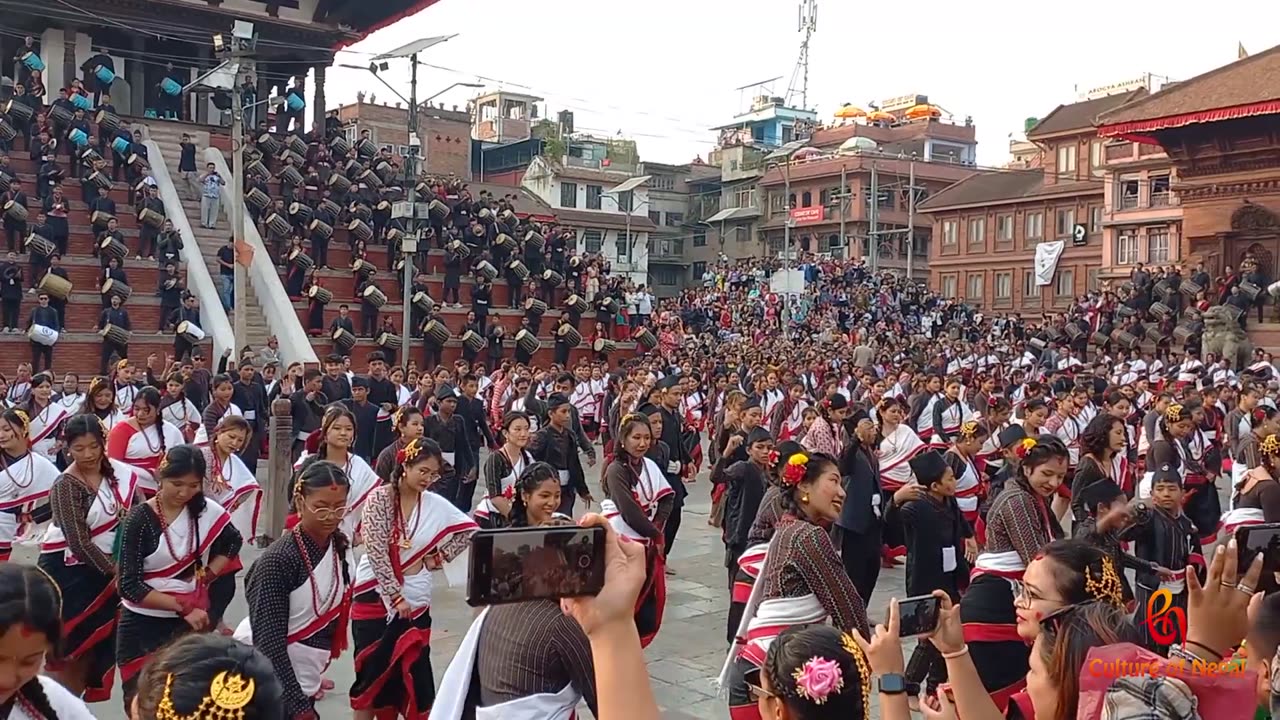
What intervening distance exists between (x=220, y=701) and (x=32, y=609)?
0.83 meters

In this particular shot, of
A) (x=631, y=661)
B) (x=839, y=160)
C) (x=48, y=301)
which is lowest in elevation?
(x=631, y=661)

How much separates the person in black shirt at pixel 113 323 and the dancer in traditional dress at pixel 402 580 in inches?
661

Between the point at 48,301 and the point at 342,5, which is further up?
the point at 342,5

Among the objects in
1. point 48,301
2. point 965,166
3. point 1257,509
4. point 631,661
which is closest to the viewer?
point 631,661

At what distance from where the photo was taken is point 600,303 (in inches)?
1064

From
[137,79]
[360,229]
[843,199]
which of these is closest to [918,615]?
[360,229]

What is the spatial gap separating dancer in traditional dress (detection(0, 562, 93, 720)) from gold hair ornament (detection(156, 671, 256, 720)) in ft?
2.31

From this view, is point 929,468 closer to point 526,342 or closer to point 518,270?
point 526,342

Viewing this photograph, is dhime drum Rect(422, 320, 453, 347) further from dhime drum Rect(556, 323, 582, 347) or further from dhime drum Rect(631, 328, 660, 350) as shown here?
dhime drum Rect(631, 328, 660, 350)

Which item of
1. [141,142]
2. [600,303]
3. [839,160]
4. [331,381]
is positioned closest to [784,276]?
[600,303]

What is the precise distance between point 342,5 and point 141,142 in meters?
10.5

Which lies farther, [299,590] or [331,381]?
[331,381]

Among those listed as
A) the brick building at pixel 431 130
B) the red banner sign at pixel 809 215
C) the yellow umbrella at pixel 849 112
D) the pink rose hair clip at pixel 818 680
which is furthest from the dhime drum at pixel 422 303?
the yellow umbrella at pixel 849 112

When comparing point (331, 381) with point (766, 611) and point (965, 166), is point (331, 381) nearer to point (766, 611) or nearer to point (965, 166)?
point (766, 611)
